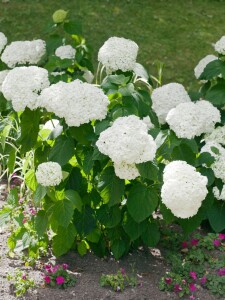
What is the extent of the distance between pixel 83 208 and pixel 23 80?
0.81 meters

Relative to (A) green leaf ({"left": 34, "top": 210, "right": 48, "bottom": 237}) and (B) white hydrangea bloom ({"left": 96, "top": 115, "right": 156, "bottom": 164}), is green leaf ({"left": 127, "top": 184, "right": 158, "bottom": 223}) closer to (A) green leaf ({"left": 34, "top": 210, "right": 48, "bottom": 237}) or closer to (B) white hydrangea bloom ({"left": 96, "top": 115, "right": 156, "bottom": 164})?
(B) white hydrangea bloom ({"left": 96, "top": 115, "right": 156, "bottom": 164})

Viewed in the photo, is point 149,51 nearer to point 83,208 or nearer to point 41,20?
point 41,20

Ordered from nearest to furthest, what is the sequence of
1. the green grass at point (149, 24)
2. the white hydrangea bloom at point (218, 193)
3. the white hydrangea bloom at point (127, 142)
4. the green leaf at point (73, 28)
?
the white hydrangea bloom at point (127, 142) → the white hydrangea bloom at point (218, 193) → the green leaf at point (73, 28) → the green grass at point (149, 24)

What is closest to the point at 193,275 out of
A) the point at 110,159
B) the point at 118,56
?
the point at 110,159

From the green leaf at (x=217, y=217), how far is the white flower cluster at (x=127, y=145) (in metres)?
0.90

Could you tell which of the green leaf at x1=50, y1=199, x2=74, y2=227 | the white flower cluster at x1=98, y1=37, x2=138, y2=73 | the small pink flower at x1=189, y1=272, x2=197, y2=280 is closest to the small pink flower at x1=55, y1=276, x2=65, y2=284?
the green leaf at x1=50, y1=199, x2=74, y2=227

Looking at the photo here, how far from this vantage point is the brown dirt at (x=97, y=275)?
12.1ft

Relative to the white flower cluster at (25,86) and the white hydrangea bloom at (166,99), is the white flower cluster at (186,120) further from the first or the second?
the white flower cluster at (25,86)

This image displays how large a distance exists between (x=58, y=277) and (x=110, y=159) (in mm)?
741

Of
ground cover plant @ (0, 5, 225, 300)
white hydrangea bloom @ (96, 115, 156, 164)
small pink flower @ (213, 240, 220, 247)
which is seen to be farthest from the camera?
small pink flower @ (213, 240, 220, 247)

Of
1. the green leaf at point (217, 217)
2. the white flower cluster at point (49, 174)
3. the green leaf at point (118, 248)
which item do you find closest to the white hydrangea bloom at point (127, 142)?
the white flower cluster at point (49, 174)

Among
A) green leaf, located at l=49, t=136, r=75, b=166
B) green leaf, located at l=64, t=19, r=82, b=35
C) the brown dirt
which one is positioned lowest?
the brown dirt

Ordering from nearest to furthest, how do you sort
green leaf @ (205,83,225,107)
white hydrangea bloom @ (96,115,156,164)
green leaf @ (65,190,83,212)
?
white hydrangea bloom @ (96,115,156,164), green leaf @ (65,190,83,212), green leaf @ (205,83,225,107)

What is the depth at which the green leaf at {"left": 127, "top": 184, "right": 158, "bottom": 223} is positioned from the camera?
3576mm
